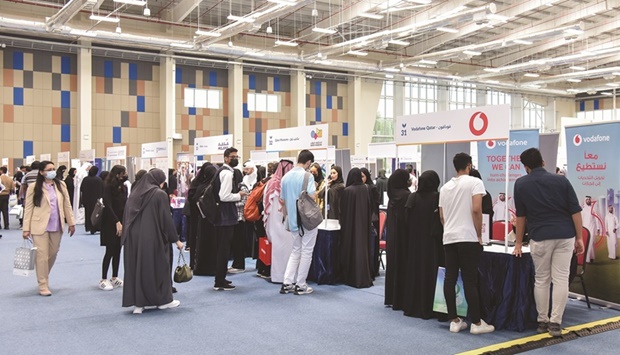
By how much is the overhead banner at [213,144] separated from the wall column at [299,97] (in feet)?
30.6

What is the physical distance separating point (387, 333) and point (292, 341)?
0.75 metres

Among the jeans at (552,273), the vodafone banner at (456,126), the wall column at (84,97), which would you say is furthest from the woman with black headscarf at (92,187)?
the jeans at (552,273)

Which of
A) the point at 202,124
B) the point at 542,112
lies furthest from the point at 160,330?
the point at 542,112

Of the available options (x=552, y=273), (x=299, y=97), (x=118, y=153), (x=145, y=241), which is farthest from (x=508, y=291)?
(x=299, y=97)

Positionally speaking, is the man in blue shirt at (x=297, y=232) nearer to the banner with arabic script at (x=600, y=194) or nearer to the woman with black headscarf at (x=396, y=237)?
the woman with black headscarf at (x=396, y=237)

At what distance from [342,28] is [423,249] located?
14.3 meters

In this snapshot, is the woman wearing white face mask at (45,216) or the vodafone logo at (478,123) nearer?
the vodafone logo at (478,123)

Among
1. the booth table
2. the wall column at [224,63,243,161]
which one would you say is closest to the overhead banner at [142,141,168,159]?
the booth table

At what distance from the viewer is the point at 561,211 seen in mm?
4137

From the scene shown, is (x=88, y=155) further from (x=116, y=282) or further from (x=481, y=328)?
(x=481, y=328)

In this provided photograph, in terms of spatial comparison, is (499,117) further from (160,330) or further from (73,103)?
(73,103)

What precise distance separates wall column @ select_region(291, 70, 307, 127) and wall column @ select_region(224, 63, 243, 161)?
6.95ft

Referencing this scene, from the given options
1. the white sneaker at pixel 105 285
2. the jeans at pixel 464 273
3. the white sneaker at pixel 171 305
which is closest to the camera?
the jeans at pixel 464 273

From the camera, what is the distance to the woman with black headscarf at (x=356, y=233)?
6.06 meters
